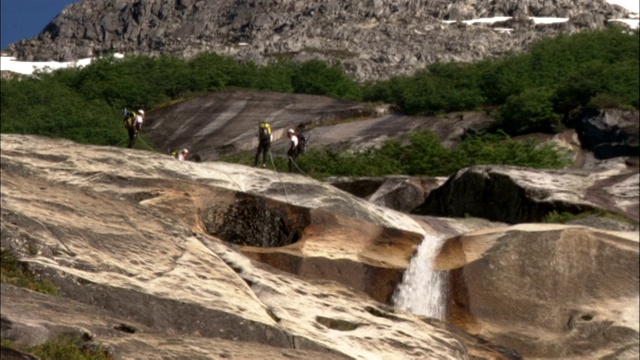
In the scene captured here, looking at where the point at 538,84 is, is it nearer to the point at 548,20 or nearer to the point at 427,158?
the point at 427,158

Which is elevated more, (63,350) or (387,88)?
(387,88)

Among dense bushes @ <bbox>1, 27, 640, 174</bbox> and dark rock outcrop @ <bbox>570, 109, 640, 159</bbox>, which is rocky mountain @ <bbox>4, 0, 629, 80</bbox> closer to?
dense bushes @ <bbox>1, 27, 640, 174</bbox>

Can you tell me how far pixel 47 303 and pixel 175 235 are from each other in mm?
5157

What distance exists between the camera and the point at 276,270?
2039cm

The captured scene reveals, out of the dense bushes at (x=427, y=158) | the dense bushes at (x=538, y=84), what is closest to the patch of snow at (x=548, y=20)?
the dense bushes at (x=538, y=84)

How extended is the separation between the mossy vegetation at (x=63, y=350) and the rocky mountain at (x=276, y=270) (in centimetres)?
12

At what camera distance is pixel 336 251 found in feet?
83.0

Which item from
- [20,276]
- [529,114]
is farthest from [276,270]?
[529,114]

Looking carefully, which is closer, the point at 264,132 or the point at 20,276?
the point at 20,276

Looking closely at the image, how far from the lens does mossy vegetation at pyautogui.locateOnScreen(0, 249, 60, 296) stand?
593 inches

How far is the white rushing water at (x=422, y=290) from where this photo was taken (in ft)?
85.7

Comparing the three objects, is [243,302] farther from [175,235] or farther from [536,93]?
[536,93]

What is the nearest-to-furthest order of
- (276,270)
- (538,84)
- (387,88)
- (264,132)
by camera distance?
1. (276,270)
2. (264,132)
3. (538,84)
4. (387,88)

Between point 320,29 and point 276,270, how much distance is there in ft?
344
